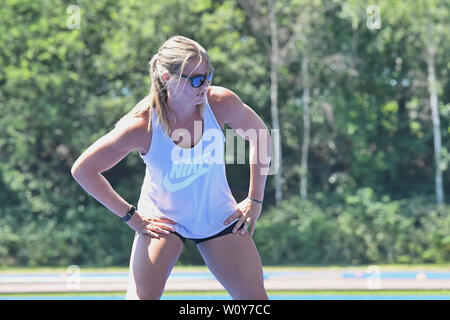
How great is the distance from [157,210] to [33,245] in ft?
44.9

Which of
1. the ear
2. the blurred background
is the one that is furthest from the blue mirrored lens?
the blurred background

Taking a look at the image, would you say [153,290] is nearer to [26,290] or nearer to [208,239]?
[208,239]

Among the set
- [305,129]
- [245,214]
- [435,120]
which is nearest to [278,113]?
[305,129]

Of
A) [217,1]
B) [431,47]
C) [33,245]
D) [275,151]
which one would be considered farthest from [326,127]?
[33,245]

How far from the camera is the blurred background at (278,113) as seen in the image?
1638cm

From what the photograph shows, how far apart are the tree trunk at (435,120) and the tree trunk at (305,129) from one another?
3090mm

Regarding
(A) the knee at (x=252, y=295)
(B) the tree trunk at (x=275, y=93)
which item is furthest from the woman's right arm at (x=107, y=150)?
(B) the tree trunk at (x=275, y=93)

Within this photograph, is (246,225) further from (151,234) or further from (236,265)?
(151,234)

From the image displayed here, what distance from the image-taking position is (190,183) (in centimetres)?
320

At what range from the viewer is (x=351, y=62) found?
61.4 ft

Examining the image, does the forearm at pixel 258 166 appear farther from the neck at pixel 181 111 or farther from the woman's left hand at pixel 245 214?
the neck at pixel 181 111

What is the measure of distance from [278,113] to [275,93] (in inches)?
24.4

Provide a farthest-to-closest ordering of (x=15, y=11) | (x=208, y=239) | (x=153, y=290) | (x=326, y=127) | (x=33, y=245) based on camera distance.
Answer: (x=326, y=127) < (x=15, y=11) < (x=33, y=245) < (x=208, y=239) < (x=153, y=290)

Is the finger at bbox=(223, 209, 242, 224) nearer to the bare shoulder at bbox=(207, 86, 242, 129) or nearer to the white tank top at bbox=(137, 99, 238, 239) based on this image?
the white tank top at bbox=(137, 99, 238, 239)
